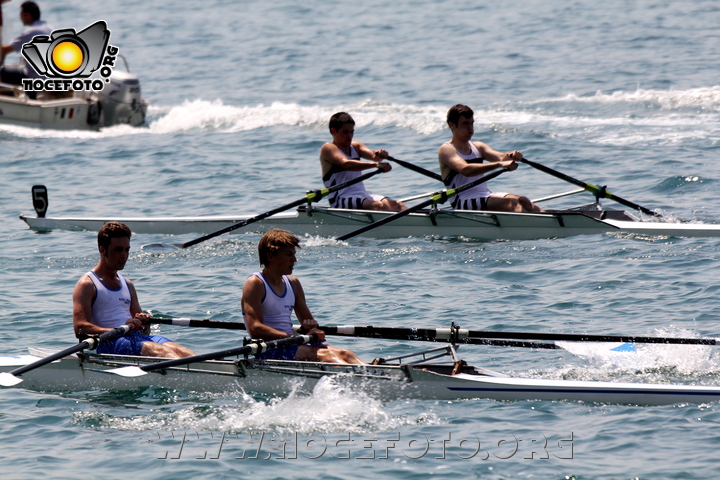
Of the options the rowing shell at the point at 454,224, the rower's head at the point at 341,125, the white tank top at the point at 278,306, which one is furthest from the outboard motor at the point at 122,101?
the white tank top at the point at 278,306

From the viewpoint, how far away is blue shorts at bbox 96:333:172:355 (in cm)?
724

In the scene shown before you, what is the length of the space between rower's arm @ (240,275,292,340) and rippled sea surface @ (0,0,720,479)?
1.70 ft

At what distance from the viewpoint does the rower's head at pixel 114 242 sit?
7031mm

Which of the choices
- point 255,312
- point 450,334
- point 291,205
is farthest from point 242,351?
point 291,205

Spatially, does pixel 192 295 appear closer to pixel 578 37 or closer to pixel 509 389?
pixel 509 389

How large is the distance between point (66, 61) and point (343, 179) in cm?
1092

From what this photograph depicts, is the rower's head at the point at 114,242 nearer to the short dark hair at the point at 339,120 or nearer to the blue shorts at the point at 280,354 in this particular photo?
the blue shorts at the point at 280,354

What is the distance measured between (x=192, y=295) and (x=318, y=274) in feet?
4.97

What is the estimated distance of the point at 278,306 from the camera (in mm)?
6969

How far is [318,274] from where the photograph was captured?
10.8m

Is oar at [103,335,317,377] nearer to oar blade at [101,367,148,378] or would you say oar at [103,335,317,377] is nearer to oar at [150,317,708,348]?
oar blade at [101,367,148,378]

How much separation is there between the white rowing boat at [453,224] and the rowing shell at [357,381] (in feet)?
15.5

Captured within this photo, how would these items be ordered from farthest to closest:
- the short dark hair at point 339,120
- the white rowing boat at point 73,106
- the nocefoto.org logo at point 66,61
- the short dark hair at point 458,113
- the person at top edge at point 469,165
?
the white rowing boat at point 73,106, the nocefoto.org logo at point 66,61, the short dark hair at point 339,120, the person at top edge at point 469,165, the short dark hair at point 458,113

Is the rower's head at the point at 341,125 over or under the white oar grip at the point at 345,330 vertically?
over
